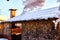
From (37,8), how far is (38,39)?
35.7 inches

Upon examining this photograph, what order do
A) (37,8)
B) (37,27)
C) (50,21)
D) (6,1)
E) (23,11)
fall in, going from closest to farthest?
(50,21)
(37,27)
(37,8)
(23,11)
(6,1)

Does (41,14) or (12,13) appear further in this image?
(12,13)

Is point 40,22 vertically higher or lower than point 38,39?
higher

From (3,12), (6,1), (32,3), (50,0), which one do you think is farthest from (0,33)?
(50,0)

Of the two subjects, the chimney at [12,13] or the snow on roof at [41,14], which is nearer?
the snow on roof at [41,14]

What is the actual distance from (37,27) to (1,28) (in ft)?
4.58

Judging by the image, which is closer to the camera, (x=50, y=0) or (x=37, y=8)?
(x=50, y=0)

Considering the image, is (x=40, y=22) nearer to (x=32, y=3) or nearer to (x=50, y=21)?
(x=50, y=21)

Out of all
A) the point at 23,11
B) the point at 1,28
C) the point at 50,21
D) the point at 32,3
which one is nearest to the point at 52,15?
the point at 50,21

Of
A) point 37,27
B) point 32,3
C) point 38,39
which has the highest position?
point 32,3

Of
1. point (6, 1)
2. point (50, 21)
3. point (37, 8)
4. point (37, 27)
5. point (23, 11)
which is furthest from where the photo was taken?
point (6, 1)

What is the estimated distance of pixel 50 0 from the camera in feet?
11.8

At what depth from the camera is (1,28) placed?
4.40 metres

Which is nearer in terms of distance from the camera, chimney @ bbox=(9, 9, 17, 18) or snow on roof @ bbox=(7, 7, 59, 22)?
snow on roof @ bbox=(7, 7, 59, 22)
